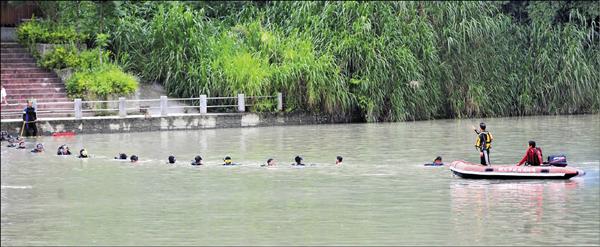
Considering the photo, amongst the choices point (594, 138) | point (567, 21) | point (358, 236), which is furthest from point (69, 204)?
point (567, 21)

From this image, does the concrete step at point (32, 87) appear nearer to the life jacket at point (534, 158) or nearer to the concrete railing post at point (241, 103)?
the concrete railing post at point (241, 103)

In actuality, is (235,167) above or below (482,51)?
below

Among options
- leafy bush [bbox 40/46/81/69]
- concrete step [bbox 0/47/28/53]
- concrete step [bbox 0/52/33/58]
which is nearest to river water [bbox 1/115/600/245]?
leafy bush [bbox 40/46/81/69]

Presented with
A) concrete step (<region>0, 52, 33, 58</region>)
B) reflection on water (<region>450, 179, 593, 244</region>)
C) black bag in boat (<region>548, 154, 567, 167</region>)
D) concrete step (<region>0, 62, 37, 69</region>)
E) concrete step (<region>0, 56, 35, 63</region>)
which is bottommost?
reflection on water (<region>450, 179, 593, 244</region>)

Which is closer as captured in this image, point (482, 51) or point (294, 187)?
point (294, 187)

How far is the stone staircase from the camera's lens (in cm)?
4303

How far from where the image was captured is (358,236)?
758 inches

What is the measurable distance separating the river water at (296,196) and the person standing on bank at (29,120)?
1.68 metres

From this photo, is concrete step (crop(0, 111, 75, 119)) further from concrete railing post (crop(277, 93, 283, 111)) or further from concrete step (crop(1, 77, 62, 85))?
concrete railing post (crop(277, 93, 283, 111))

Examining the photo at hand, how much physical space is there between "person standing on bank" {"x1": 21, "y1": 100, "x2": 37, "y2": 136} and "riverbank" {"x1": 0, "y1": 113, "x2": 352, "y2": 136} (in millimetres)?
395

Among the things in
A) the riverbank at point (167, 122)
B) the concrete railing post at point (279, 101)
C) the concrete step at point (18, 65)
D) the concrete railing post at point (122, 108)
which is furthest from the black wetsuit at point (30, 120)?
the concrete railing post at point (279, 101)

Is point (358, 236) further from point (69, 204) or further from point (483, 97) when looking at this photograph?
point (483, 97)

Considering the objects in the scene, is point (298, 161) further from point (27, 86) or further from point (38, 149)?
point (27, 86)

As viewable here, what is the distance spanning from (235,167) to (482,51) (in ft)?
66.5
